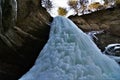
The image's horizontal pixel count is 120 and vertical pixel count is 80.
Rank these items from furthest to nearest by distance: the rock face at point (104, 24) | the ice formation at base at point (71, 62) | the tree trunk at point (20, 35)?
1. the rock face at point (104, 24)
2. the tree trunk at point (20, 35)
3. the ice formation at base at point (71, 62)

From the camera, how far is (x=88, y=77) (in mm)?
4445

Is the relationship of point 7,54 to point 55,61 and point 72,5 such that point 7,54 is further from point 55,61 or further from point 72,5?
point 72,5

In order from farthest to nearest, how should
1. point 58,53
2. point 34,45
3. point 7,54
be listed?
point 34,45 → point 7,54 → point 58,53

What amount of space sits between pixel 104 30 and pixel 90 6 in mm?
664

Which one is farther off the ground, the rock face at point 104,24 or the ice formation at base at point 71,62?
the ice formation at base at point 71,62

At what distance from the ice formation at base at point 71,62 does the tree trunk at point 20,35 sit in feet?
1.43

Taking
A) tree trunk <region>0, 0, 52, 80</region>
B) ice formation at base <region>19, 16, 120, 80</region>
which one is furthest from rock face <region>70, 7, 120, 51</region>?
ice formation at base <region>19, 16, 120, 80</region>

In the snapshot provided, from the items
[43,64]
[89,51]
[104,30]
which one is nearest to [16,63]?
[43,64]

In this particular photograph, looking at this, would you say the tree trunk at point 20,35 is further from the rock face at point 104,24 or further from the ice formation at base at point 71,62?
the rock face at point 104,24

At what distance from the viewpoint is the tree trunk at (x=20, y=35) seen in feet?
15.8

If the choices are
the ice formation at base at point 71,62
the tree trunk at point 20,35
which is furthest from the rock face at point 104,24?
the ice formation at base at point 71,62

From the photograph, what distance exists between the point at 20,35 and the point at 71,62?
3.51ft

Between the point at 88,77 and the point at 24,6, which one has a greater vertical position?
the point at 24,6

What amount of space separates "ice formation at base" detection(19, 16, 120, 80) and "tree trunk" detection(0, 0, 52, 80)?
435 millimetres
